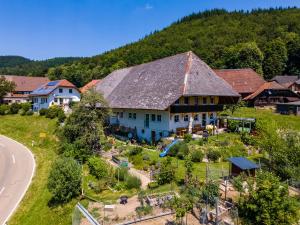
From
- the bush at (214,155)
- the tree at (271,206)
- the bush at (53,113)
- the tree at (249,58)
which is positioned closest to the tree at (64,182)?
the bush at (214,155)

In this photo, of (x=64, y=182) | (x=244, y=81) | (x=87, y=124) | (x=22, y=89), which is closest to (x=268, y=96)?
(x=244, y=81)

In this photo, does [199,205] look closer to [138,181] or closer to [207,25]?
[138,181]

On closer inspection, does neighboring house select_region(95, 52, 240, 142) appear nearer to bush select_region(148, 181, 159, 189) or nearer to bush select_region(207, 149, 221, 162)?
bush select_region(207, 149, 221, 162)

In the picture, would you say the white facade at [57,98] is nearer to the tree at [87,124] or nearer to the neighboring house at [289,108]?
the tree at [87,124]

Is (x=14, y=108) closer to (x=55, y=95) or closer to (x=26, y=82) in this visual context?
(x=55, y=95)

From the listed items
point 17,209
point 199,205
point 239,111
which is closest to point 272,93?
point 239,111
